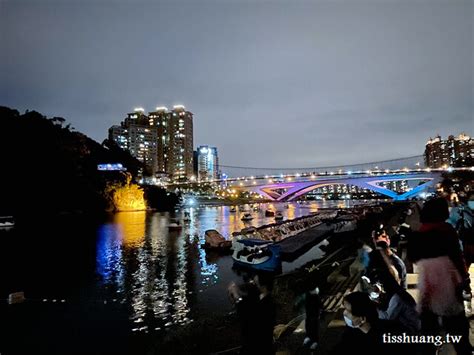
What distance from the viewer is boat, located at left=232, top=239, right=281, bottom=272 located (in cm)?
1903

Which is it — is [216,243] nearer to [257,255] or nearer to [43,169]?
[257,255]

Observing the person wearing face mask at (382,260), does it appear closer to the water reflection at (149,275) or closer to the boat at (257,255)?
the water reflection at (149,275)

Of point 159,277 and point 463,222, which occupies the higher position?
point 463,222

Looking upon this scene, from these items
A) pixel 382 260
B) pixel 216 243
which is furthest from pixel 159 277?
pixel 382 260

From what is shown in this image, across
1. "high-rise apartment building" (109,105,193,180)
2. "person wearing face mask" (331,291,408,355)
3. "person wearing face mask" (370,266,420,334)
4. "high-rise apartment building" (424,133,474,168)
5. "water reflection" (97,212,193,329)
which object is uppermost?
"high-rise apartment building" (109,105,193,180)

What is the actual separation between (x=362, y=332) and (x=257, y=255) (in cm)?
1705

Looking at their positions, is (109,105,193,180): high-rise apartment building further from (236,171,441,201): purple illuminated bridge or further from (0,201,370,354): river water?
(0,201,370,354): river water

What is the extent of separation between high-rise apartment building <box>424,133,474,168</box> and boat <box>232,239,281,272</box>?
410 ft

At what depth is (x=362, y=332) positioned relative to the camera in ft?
→ 9.39

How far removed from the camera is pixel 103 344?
1030cm

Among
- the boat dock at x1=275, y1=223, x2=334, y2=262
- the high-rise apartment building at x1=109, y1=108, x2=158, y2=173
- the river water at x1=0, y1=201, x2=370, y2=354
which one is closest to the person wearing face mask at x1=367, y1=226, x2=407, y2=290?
the river water at x1=0, y1=201, x2=370, y2=354

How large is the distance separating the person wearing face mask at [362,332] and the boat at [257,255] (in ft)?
53.2

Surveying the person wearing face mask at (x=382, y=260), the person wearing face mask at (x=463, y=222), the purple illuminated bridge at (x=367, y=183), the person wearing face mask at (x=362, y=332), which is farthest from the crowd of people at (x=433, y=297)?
the purple illuminated bridge at (x=367, y=183)

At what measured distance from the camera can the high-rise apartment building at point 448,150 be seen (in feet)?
413
